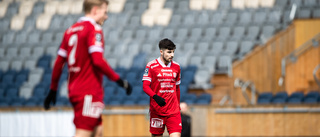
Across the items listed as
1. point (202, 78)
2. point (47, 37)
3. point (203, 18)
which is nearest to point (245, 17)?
point (203, 18)

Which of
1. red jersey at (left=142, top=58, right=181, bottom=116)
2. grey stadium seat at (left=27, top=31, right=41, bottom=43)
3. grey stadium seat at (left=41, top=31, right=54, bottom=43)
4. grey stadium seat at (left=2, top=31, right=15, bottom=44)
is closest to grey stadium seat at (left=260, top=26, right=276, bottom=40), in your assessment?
grey stadium seat at (left=41, top=31, right=54, bottom=43)

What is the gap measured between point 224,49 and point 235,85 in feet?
7.28

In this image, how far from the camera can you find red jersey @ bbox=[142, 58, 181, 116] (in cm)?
731

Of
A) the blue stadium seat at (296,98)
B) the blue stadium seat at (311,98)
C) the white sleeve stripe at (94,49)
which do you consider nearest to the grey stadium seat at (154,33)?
the blue stadium seat at (296,98)

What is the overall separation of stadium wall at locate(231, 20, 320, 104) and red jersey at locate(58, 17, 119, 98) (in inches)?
421

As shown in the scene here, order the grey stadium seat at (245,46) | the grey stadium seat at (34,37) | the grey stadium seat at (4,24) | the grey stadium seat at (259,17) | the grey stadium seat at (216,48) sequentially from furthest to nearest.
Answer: the grey stadium seat at (4,24), the grey stadium seat at (34,37), the grey stadium seat at (259,17), the grey stadium seat at (216,48), the grey stadium seat at (245,46)

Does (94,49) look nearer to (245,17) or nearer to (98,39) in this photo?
(98,39)

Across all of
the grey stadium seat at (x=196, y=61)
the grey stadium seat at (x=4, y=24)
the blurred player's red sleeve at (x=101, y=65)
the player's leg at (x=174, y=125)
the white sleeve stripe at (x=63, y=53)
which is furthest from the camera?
the grey stadium seat at (x=4, y=24)

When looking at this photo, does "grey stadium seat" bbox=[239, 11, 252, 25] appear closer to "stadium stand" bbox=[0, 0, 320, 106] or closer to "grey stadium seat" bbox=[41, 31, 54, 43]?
"stadium stand" bbox=[0, 0, 320, 106]

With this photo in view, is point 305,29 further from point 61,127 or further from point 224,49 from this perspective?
point 61,127

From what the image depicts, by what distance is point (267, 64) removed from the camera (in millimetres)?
15844

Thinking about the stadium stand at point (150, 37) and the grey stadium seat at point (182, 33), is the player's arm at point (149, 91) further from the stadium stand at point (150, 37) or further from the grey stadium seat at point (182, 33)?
the grey stadium seat at point (182, 33)

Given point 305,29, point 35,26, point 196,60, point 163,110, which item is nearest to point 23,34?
point 35,26

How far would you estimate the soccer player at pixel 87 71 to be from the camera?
14.9 feet
